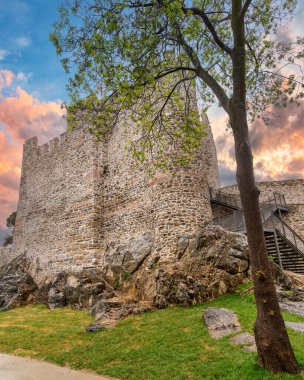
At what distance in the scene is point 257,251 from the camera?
5.54 m

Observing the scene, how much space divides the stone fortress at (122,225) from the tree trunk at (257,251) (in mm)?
4334

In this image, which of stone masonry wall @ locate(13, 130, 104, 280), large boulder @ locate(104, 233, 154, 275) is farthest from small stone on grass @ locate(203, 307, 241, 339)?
stone masonry wall @ locate(13, 130, 104, 280)

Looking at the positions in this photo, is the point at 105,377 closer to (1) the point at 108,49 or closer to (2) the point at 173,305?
(2) the point at 173,305

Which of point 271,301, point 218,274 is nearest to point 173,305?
point 218,274

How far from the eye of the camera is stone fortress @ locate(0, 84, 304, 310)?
1170 cm

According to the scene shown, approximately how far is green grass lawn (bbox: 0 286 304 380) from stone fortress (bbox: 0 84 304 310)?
183cm

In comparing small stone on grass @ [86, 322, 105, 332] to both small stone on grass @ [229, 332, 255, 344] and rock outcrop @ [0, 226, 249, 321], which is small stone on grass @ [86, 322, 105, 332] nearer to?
rock outcrop @ [0, 226, 249, 321]

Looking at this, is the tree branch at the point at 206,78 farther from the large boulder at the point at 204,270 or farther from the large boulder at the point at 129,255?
the large boulder at the point at 129,255

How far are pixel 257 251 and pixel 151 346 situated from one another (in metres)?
3.56

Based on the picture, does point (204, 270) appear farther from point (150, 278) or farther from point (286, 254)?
point (286, 254)

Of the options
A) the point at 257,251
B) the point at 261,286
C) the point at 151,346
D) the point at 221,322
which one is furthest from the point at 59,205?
the point at 261,286

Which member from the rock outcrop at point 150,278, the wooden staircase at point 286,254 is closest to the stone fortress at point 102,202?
the rock outcrop at point 150,278

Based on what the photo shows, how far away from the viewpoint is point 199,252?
39.9ft

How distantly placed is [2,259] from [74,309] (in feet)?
93.0
